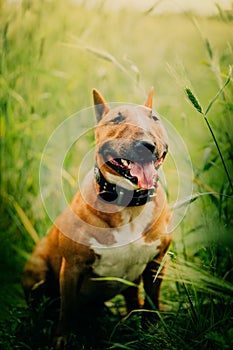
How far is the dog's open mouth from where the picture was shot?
7.05ft

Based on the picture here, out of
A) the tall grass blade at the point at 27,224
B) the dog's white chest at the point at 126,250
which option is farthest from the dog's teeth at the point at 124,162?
the tall grass blade at the point at 27,224

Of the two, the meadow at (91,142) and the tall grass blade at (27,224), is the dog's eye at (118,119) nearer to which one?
the meadow at (91,142)

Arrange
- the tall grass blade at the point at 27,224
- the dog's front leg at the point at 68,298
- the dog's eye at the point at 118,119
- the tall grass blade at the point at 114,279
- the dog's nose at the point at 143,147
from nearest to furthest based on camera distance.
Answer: the dog's nose at the point at 143,147, the dog's eye at the point at 118,119, the tall grass blade at the point at 114,279, the dog's front leg at the point at 68,298, the tall grass blade at the point at 27,224

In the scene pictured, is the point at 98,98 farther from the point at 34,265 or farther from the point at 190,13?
the point at 34,265

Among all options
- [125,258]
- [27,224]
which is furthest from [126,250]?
[27,224]

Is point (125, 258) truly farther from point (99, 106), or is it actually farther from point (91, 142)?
point (91, 142)

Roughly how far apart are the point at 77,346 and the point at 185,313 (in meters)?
0.55

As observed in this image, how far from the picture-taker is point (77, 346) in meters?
2.58

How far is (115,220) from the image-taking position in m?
2.40

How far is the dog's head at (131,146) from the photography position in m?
2.14

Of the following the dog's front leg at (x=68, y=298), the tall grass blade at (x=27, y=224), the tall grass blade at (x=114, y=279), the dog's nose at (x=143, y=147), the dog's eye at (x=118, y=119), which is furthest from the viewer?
the tall grass blade at (x=27, y=224)

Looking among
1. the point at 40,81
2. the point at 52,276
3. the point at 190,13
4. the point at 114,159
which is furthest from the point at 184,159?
the point at 40,81

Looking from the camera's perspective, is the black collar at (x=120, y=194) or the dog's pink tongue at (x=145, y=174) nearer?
the dog's pink tongue at (x=145, y=174)

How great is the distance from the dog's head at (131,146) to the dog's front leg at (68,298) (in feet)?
1.65
